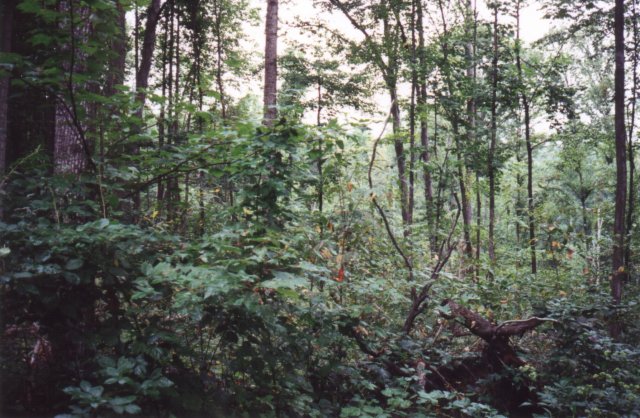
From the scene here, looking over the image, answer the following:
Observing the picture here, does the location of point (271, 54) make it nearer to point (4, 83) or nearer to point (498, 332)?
point (4, 83)

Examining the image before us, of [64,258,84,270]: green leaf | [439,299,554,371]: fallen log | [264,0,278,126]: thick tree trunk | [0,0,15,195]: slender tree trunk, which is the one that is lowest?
[439,299,554,371]: fallen log

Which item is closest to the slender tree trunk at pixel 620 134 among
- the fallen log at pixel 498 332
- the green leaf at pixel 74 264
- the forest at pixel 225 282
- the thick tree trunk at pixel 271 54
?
the forest at pixel 225 282

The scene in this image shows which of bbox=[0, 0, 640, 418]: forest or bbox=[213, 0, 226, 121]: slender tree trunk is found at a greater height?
bbox=[213, 0, 226, 121]: slender tree trunk

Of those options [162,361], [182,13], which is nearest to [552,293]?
[162,361]

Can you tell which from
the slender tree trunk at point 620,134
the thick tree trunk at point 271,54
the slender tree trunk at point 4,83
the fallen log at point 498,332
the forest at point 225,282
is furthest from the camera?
the slender tree trunk at point 620,134

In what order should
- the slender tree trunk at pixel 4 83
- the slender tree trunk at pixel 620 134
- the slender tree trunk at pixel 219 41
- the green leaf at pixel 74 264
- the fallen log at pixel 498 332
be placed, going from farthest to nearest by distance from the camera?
the slender tree trunk at pixel 219 41 → the slender tree trunk at pixel 620 134 → the fallen log at pixel 498 332 → the slender tree trunk at pixel 4 83 → the green leaf at pixel 74 264

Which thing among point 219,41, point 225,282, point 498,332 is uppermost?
point 219,41

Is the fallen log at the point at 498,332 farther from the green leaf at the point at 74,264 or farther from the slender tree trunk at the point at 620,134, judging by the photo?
the green leaf at the point at 74,264

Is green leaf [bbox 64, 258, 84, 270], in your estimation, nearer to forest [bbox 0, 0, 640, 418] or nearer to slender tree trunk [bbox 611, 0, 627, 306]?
forest [bbox 0, 0, 640, 418]

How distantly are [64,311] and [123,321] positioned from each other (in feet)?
1.20

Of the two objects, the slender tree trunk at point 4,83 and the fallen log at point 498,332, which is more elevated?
the slender tree trunk at point 4,83

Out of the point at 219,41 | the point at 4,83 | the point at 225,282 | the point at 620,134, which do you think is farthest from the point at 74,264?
the point at 219,41

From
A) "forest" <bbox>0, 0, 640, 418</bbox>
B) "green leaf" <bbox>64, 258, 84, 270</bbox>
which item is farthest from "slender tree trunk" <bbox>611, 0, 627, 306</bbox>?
"green leaf" <bbox>64, 258, 84, 270</bbox>

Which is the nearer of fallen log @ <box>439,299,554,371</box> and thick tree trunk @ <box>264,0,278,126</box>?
fallen log @ <box>439,299,554,371</box>
